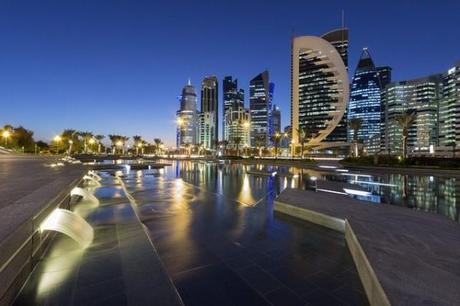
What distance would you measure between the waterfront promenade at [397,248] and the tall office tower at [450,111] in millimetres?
150064

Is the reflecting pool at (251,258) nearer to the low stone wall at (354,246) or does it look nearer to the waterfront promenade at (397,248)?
the low stone wall at (354,246)

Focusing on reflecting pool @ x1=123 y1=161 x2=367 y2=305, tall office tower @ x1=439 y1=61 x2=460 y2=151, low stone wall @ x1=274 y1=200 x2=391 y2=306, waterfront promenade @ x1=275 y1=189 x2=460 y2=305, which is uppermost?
tall office tower @ x1=439 y1=61 x2=460 y2=151

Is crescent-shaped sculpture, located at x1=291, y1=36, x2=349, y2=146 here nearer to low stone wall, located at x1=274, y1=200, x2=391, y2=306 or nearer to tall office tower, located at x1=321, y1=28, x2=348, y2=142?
tall office tower, located at x1=321, y1=28, x2=348, y2=142

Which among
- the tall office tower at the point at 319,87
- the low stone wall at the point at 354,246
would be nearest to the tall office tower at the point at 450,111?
the tall office tower at the point at 319,87

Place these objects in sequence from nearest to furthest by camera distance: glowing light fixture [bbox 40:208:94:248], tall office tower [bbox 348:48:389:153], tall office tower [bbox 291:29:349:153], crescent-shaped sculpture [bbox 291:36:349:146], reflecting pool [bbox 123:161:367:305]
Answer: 1. reflecting pool [bbox 123:161:367:305]
2. glowing light fixture [bbox 40:208:94:248]
3. crescent-shaped sculpture [bbox 291:36:349:146]
4. tall office tower [bbox 291:29:349:153]
5. tall office tower [bbox 348:48:389:153]

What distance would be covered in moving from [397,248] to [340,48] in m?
157

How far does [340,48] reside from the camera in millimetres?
139125

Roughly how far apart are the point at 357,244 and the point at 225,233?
117 inches

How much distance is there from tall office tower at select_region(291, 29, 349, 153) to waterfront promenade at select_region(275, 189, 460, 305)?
4421 inches

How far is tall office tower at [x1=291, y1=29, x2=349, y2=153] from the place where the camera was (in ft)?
395

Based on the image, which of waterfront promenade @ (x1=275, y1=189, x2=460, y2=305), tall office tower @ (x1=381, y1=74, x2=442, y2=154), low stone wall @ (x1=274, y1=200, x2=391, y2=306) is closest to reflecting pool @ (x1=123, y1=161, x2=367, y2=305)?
low stone wall @ (x1=274, y1=200, x2=391, y2=306)

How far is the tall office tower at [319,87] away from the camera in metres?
120

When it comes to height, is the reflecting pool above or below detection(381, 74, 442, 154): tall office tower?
below

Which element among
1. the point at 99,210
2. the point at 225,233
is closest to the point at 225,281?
the point at 225,233
